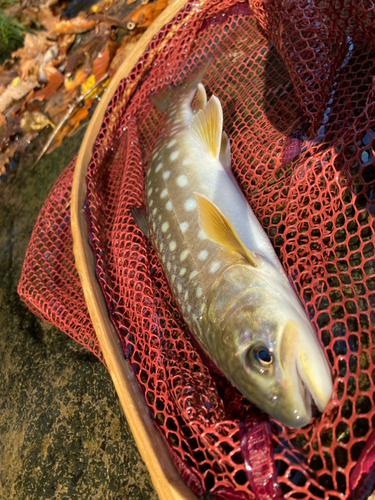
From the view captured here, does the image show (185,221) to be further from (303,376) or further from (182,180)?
(303,376)

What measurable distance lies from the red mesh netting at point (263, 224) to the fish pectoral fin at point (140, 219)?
0.10 m

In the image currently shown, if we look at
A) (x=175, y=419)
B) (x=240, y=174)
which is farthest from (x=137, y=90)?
(x=175, y=419)

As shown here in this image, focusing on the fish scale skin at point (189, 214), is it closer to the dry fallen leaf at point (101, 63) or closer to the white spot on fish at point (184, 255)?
the white spot on fish at point (184, 255)

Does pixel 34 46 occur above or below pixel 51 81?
above

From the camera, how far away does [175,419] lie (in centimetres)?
201

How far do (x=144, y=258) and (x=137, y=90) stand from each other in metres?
1.82

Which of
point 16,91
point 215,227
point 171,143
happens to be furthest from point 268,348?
point 16,91

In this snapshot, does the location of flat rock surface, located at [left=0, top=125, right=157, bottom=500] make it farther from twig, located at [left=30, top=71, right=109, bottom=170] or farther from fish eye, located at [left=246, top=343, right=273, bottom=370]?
twig, located at [left=30, top=71, right=109, bottom=170]

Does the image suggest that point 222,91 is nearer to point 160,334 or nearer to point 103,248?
point 103,248

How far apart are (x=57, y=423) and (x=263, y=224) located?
2.38m

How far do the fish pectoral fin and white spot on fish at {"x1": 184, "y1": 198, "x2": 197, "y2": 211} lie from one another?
44 centimetres

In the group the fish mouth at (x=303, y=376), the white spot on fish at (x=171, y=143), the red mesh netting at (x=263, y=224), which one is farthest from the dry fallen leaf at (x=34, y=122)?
the fish mouth at (x=303, y=376)

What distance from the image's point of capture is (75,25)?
557 cm

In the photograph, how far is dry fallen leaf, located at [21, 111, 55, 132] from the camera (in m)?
5.15
